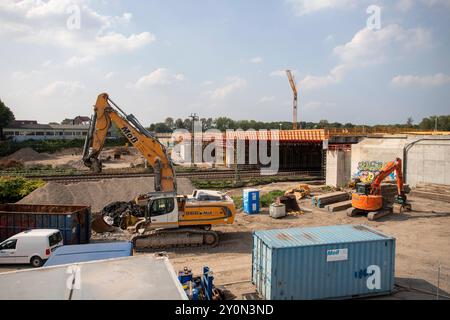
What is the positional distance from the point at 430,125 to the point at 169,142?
72.1 meters

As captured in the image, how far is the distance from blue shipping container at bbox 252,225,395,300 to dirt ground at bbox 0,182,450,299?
1.01 metres

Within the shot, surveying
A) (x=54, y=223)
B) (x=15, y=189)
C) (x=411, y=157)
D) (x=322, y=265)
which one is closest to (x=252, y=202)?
(x=54, y=223)

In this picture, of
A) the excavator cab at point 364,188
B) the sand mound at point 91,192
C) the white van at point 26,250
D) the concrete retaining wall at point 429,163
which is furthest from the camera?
the concrete retaining wall at point 429,163

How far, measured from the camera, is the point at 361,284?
39.5 ft

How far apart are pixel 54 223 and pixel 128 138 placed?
5413 millimetres

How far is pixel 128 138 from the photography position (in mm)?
19703

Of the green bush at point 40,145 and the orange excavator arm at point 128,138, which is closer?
the orange excavator arm at point 128,138

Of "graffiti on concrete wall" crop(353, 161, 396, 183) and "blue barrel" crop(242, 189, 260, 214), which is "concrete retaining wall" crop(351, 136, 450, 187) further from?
"blue barrel" crop(242, 189, 260, 214)

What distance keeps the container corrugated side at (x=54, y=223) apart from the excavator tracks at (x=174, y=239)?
2.91 m

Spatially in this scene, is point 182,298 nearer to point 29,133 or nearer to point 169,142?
point 169,142

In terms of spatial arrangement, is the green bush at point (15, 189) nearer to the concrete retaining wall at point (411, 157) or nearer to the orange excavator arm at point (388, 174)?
the orange excavator arm at point (388, 174)

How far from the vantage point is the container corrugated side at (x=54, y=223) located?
17609 millimetres

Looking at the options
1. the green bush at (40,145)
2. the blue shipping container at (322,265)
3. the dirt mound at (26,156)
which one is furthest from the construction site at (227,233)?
the green bush at (40,145)
